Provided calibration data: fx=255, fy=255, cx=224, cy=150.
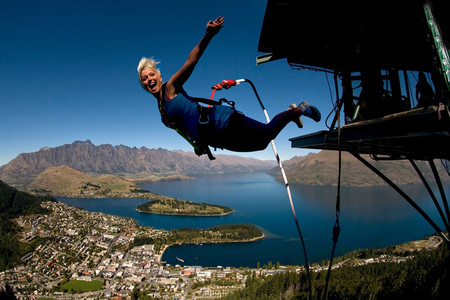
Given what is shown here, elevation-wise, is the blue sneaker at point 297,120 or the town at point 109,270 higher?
the blue sneaker at point 297,120

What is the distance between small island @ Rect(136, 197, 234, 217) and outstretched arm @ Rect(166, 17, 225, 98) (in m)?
72.4

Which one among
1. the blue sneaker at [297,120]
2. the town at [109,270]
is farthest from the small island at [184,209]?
the blue sneaker at [297,120]

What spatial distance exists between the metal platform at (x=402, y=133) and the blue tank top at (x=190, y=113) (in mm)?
858

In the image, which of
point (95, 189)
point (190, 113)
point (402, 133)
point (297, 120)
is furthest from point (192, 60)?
point (95, 189)

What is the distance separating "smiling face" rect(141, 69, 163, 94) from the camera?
1744 millimetres

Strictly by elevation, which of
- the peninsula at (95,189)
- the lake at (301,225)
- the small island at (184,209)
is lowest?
the lake at (301,225)

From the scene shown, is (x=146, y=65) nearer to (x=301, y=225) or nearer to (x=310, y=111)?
(x=310, y=111)

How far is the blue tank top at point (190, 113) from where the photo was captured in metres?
1.65

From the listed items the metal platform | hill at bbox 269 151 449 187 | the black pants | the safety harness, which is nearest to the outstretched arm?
the safety harness

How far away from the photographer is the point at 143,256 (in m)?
45.1

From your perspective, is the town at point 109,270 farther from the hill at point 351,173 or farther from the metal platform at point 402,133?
the hill at point 351,173

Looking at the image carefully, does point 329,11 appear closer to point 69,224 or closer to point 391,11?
point 391,11

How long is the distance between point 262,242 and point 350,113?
4897 cm

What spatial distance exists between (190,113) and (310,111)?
3.54ft
